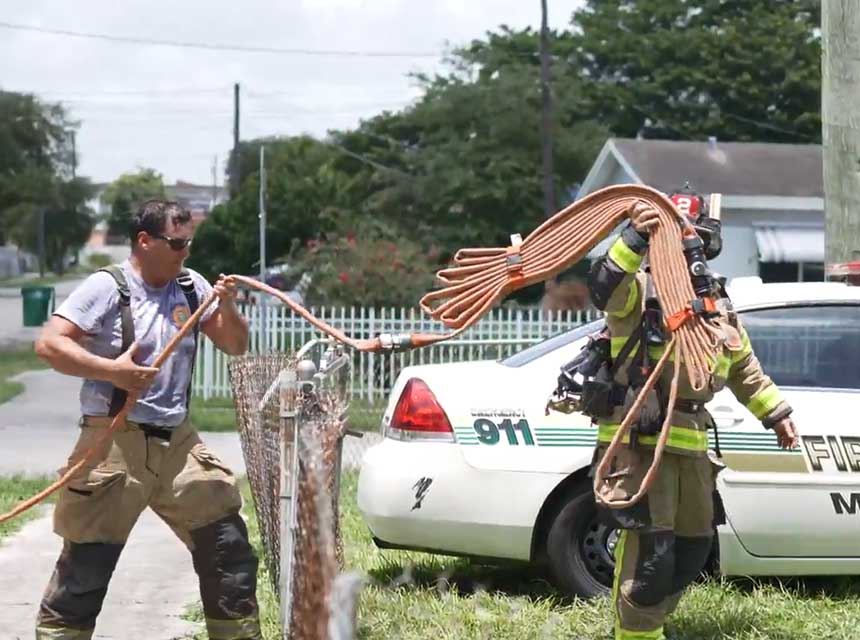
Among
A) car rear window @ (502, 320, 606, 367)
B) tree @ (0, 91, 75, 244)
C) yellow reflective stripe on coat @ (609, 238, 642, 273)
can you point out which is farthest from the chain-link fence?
tree @ (0, 91, 75, 244)

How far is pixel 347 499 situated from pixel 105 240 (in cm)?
15101

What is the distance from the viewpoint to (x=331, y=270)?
17031 mm

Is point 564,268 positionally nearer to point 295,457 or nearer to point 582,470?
point 295,457

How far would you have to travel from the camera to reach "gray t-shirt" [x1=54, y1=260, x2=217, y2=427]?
15.0 ft

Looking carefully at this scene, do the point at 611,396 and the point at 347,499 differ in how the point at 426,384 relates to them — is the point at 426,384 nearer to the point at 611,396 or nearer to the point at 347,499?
the point at 611,396

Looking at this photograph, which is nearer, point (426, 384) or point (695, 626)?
point (695, 626)

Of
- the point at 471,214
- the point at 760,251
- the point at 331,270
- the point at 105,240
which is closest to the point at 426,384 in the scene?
the point at 331,270

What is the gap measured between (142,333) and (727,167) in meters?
21.4

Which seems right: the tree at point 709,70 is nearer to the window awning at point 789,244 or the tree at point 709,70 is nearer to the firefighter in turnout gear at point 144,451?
the window awning at point 789,244

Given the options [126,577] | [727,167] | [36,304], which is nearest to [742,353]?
[126,577]

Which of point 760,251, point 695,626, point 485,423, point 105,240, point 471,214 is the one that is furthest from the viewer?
point 105,240

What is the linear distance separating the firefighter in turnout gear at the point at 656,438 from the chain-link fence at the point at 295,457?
1.02 metres

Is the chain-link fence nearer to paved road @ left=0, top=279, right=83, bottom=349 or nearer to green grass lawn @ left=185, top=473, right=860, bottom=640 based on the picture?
green grass lawn @ left=185, top=473, right=860, bottom=640

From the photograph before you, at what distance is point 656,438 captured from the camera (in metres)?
4.70
